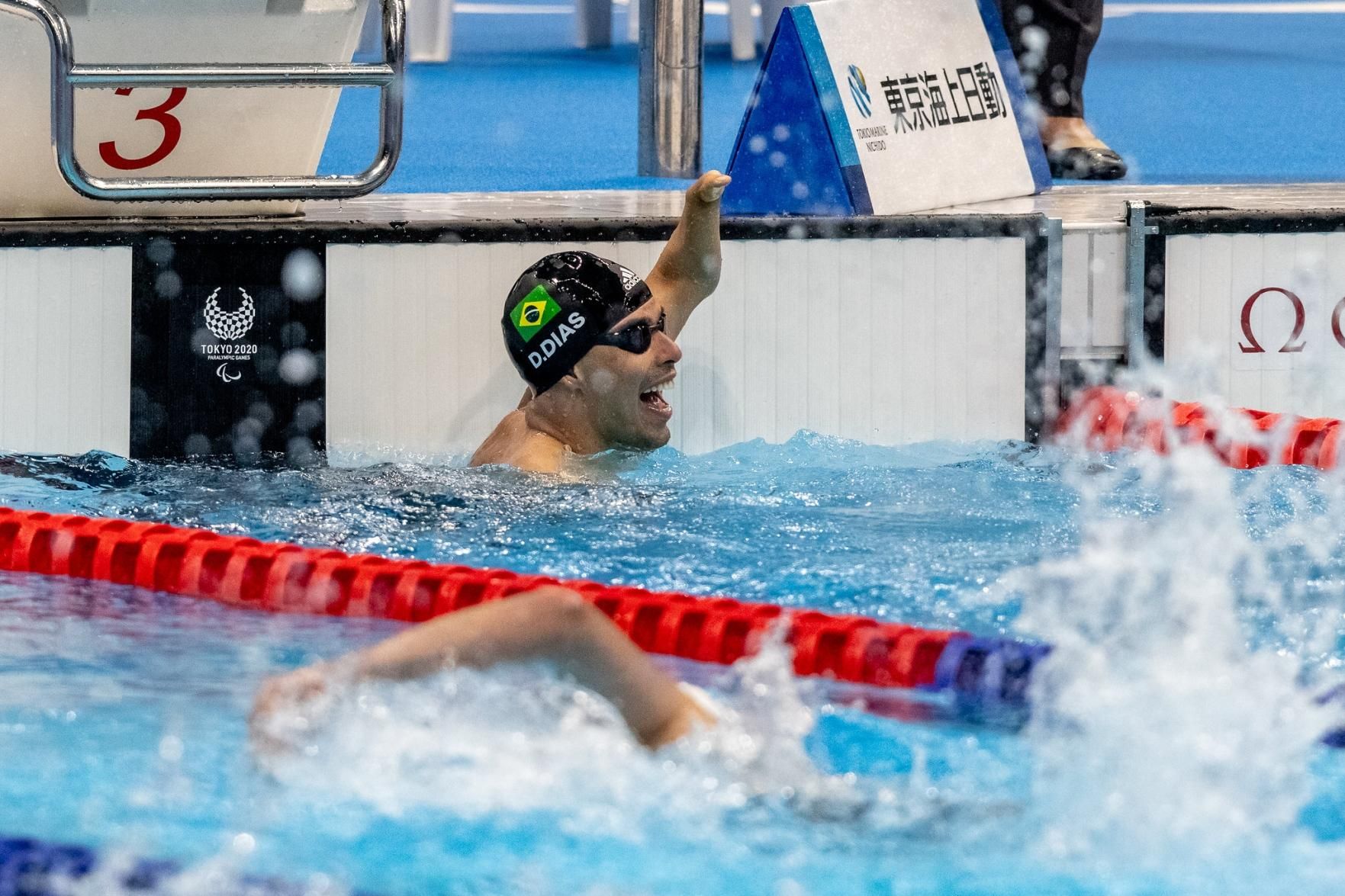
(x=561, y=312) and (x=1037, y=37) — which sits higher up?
(x=1037, y=37)

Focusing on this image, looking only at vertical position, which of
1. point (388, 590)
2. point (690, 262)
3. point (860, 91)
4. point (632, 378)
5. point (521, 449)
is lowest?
point (388, 590)

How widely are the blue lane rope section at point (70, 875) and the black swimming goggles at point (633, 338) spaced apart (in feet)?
5.39

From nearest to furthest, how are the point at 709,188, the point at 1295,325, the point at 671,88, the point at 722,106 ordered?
the point at 709,188
the point at 1295,325
the point at 671,88
the point at 722,106

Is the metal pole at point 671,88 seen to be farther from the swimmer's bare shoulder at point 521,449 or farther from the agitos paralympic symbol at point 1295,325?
the swimmer's bare shoulder at point 521,449

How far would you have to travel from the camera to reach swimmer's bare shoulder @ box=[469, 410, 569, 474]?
10.5 ft

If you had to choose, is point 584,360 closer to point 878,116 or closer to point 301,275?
point 301,275

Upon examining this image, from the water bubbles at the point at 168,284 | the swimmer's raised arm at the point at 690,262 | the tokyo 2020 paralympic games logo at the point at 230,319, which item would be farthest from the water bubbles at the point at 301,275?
the swimmer's raised arm at the point at 690,262

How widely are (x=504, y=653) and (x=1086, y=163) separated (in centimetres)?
327

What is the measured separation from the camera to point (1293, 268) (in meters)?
3.79

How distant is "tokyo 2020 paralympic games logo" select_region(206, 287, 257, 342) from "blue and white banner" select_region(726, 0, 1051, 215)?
1.02 meters

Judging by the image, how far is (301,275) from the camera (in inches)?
143

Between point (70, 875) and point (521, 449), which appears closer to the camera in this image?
point (70, 875)

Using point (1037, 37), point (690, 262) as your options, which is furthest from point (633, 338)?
point (1037, 37)

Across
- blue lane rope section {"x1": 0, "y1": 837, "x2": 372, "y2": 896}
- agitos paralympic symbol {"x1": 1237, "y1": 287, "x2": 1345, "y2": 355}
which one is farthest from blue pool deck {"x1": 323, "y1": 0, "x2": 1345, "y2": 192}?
blue lane rope section {"x1": 0, "y1": 837, "x2": 372, "y2": 896}
